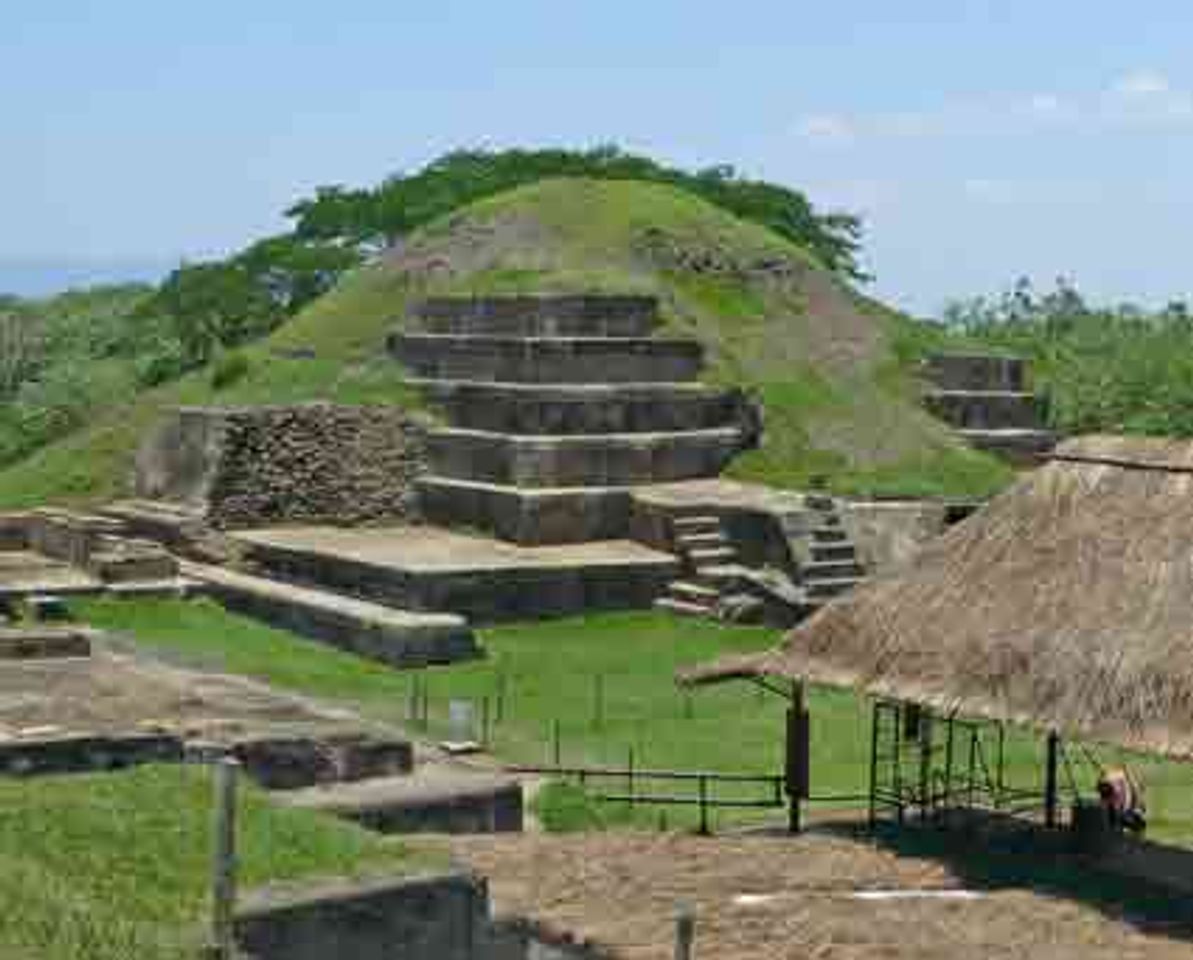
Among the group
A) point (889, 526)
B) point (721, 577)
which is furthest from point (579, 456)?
point (889, 526)

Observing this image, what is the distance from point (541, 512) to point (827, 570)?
159 inches

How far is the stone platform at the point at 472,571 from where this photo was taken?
82.5 feet

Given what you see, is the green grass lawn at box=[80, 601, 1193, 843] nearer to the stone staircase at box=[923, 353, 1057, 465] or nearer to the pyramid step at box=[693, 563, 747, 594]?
the pyramid step at box=[693, 563, 747, 594]

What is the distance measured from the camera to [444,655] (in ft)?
75.0

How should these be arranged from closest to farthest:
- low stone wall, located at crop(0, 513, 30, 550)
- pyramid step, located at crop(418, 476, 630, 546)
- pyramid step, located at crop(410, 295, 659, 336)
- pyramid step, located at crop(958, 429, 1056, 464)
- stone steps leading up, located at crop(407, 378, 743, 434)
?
pyramid step, located at crop(418, 476, 630, 546) < stone steps leading up, located at crop(407, 378, 743, 434) < low stone wall, located at crop(0, 513, 30, 550) < pyramid step, located at crop(410, 295, 659, 336) < pyramid step, located at crop(958, 429, 1056, 464)

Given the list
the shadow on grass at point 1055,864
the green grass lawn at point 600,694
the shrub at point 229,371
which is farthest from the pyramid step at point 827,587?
the shrub at point 229,371

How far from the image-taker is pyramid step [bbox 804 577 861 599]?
84.3 feet

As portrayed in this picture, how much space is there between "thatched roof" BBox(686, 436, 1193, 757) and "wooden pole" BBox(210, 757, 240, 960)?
6359 millimetres

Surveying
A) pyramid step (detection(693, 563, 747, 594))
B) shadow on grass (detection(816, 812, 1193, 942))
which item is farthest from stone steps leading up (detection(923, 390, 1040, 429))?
shadow on grass (detection(816, 812, 1193, 942))


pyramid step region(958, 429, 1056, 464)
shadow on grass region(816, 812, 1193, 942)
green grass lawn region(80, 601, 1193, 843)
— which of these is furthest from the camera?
pyramid step region(958, 429, 1056, 464)

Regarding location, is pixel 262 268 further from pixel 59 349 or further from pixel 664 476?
pixel 664 476

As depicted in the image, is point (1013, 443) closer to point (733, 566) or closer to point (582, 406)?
point (582, 406)

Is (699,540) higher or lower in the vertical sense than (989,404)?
lower

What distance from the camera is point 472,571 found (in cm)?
2517
